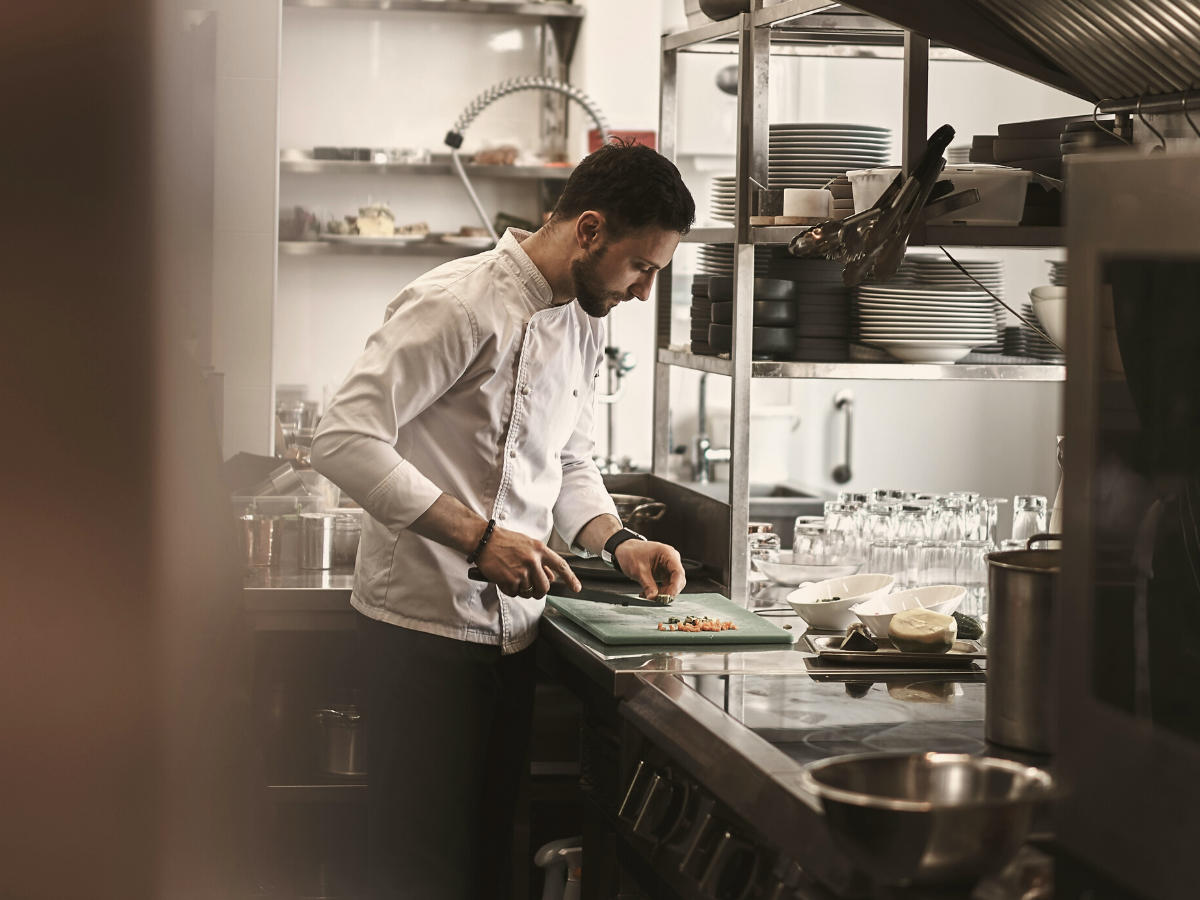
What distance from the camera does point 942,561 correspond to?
6.47 feet

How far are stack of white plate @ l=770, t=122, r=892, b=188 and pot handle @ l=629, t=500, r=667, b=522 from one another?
2.26 feet

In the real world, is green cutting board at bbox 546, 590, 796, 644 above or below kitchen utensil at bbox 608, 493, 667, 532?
below

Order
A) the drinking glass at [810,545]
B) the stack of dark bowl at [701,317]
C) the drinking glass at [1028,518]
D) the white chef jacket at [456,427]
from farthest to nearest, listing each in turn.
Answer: the stack of dark bowl at [701,317] → the drinking glass at [810,545] → the drinking glass at [1028,518] → the white chef jacket at [456,427]

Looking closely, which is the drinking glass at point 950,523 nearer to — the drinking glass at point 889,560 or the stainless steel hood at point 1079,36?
the drinking glass at point 889,560

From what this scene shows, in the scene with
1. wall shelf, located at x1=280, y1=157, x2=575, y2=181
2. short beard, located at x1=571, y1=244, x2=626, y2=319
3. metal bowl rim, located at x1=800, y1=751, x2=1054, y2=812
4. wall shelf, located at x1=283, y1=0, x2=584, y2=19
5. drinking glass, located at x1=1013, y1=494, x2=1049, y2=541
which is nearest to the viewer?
metal bowl rim, located at x1=800, y1=751, x2=1054, y2=812

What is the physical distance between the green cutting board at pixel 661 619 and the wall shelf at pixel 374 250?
2.86 metres

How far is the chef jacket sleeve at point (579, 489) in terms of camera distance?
2.09 m

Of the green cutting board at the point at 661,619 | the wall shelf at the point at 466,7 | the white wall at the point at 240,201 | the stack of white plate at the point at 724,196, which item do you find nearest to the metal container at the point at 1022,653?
the green cutting board at the point at 661,619

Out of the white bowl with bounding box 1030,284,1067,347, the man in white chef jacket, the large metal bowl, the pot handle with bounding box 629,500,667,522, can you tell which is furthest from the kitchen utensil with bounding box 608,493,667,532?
the large metal bowl

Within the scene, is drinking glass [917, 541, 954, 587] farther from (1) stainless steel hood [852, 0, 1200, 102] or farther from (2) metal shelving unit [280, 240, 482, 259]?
(2) metal shelving unit [280, 240, 482, 259]

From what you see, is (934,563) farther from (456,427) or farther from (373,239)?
(373,239)

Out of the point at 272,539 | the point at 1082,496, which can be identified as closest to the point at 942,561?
the point at 272,539

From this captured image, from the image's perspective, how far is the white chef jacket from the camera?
5.66 ft

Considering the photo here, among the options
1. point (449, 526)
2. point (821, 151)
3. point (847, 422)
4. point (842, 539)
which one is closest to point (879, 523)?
point (842, 539)
